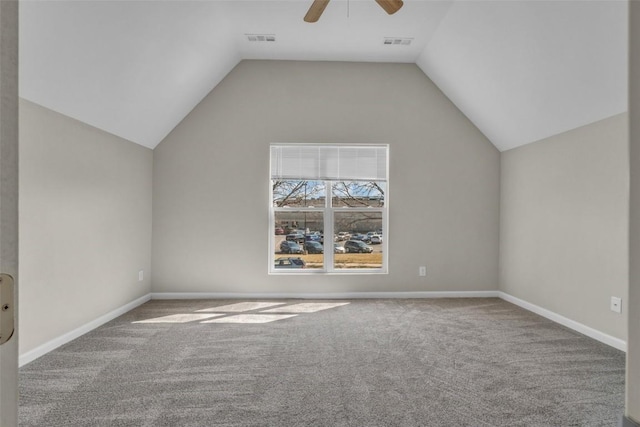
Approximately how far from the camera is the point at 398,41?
4453 mm

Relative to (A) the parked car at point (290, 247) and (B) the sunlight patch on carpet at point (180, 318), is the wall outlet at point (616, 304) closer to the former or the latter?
(A) the parked car at point (290, 247)

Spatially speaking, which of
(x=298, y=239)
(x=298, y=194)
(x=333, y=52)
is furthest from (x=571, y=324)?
(x=333, y=52)

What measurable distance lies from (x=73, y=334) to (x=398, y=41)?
4624mm

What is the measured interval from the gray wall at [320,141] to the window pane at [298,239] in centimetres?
23

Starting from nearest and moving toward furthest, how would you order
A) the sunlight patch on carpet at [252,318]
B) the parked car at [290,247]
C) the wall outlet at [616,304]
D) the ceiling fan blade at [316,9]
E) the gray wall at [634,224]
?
the gray wall at [634,224] → the ceiling fan blade at [316,9] → the wall outlet at [616,304] → the sunlight patch on carpet at [252,318] → the parked car at [290,247]

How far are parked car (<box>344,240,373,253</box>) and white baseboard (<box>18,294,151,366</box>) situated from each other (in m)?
2.76

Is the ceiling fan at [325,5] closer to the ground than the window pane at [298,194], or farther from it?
farther from it

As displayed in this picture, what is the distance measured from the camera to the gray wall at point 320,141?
4941 mm

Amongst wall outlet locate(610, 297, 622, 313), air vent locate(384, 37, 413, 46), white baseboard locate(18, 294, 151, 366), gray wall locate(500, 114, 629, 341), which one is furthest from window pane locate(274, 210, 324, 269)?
wall outlet locate(610, 297, 622, 313)

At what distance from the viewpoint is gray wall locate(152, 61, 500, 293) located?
16.2 ft

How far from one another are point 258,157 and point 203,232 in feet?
4.07

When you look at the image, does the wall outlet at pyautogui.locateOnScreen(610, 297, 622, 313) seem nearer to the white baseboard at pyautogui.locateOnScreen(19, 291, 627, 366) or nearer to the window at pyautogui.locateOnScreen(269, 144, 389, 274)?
the white baseboard at pyautogui.locateOnScreen(19, 291, 627, 366)

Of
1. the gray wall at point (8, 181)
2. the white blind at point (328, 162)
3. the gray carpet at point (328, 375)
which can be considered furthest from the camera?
the white blind at point (328, 162)

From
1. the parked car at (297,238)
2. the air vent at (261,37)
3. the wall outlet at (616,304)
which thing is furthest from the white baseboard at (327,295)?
the air vent at (261,37)
